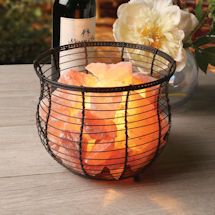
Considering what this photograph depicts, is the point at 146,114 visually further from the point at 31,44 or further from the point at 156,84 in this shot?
the point at 31,44

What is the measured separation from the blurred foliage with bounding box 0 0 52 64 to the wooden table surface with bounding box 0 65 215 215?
79.4 inches

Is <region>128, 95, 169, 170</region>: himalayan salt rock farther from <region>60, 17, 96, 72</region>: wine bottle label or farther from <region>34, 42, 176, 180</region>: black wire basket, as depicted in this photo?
<region>60, 17, 96, 72</region>: wine bottle label

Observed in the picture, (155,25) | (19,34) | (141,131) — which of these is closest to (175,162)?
(141,131)

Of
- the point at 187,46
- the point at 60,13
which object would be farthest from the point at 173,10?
the point at 60,13

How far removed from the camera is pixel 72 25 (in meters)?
0.92

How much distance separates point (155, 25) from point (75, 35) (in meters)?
0.16

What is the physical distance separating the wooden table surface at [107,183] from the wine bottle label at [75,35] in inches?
4.9

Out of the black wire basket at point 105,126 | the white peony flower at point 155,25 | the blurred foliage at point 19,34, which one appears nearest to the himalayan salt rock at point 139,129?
the black wire basket at point 105,126

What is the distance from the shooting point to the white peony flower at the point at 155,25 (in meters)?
0.83

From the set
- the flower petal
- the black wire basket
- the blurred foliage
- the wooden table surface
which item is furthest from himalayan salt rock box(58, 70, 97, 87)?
the blurred foliage

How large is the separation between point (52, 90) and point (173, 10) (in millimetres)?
265

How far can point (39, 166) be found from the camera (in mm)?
722

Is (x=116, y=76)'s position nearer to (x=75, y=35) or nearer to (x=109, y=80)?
(x=109, y=80)

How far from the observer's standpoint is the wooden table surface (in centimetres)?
63
